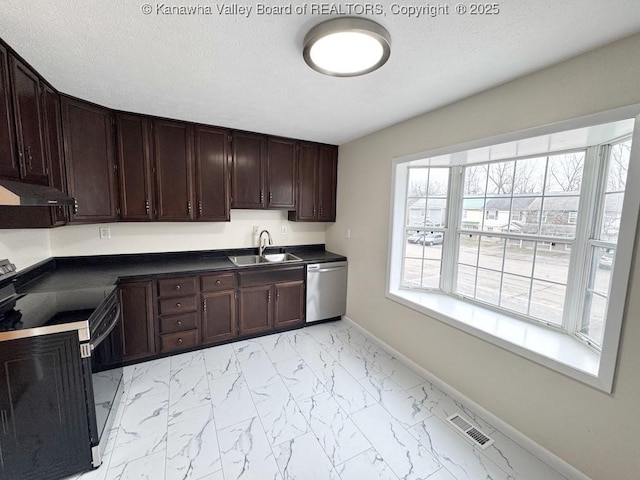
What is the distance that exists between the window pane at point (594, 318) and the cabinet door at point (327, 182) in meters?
2.64

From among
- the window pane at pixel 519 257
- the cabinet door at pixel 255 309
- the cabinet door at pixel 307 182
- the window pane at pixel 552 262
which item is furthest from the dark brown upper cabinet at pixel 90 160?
the window pane at pixel 552 262

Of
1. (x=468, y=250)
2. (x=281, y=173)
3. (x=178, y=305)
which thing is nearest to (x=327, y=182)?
(x=281, y=173)

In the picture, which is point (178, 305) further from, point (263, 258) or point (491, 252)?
point (491, 252)

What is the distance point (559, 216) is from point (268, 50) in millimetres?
2259

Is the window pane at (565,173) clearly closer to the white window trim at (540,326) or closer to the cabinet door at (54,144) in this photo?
Answer: the white window trim at (540,326)

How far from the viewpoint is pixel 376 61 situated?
149 cm

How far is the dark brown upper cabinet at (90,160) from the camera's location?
2.23 metres

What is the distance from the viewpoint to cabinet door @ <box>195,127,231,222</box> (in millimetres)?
2906

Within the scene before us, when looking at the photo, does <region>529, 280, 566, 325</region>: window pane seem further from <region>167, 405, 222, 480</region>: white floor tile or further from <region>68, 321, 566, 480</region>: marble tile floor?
<region>167, 405, 222, 480</region>: white floor tile

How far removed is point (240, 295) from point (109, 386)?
1349mm

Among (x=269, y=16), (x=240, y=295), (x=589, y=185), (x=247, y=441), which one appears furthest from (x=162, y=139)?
(x=589, y=185)

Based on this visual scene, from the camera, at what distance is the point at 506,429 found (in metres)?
1.87

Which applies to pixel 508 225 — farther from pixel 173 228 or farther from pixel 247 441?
pixel 173 228

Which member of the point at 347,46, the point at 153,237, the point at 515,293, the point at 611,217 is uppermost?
the point at 347,46
